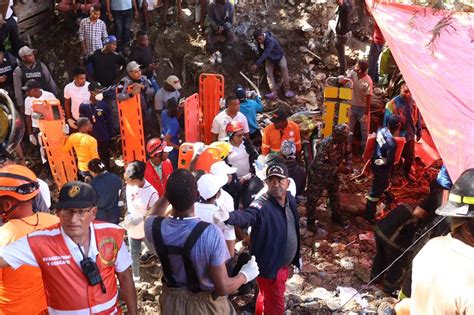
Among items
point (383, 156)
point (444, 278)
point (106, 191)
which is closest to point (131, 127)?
point (106, 191)

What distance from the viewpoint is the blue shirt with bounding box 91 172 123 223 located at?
5484mm

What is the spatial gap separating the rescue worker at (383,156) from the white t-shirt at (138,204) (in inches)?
122

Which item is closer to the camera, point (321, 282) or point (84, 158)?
point (321, 282)

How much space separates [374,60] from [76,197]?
26.2 feet

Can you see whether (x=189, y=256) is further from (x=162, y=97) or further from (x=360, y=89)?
(x=360, y=89)

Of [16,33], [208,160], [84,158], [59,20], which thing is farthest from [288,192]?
[59,20]

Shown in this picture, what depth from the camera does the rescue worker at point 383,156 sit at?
6602 millimetres

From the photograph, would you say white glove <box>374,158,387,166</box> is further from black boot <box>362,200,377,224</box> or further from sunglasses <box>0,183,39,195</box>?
sunglasses <box>0,183,39,195</box>

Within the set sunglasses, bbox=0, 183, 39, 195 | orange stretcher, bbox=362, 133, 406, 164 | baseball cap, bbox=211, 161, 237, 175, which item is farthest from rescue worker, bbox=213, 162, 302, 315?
orange stretcher, bbox=362, 133, 406, 164

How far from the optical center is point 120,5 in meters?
9.87

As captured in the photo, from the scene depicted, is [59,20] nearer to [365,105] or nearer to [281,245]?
[365,105]

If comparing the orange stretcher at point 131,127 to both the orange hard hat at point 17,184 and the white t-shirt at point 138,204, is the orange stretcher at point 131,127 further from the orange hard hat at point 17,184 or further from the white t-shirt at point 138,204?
the orange hard hat at point 17,184

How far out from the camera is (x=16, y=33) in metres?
9.49

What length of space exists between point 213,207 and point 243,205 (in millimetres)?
2053
